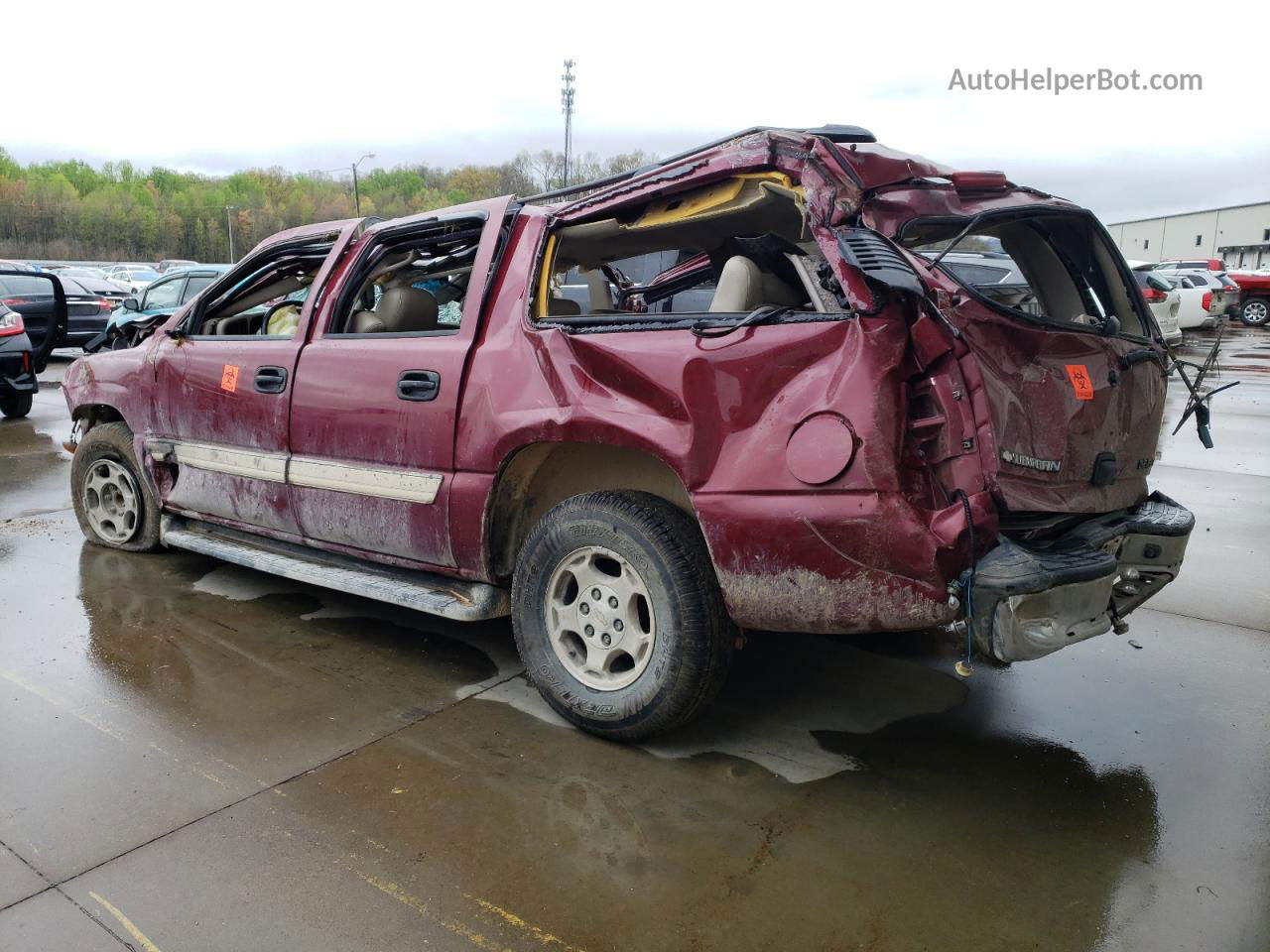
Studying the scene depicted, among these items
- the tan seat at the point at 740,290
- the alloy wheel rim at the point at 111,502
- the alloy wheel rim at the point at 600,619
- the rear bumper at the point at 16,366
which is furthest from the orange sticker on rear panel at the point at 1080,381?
A: the rear bumper at the point at 16,366

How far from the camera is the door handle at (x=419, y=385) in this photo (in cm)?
381

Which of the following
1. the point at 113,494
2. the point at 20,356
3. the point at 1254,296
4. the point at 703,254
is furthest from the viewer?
the point at 1254,296

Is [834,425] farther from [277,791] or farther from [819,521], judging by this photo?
[277,791]

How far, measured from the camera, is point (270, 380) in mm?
4441

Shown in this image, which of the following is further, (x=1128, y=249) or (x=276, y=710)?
(x=1128, y=249)

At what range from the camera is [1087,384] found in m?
3.24

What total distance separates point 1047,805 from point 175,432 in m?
4.25

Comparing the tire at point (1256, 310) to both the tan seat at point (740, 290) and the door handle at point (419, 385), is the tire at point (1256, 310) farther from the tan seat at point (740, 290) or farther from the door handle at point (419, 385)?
the door handle at point (419, 385)

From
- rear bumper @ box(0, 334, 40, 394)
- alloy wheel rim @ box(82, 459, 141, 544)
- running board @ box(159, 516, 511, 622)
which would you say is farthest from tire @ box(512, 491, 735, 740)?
rear bumper @ box(0, 334, 40, 394)

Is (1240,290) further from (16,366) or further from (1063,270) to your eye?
(16,366)

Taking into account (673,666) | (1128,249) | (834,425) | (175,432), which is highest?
(1128,249)

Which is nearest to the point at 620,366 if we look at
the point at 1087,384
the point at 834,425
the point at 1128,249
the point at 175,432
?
the point at 834,425

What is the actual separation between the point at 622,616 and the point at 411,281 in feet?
7.10

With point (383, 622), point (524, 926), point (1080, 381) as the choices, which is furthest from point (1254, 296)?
point (524, 926)
